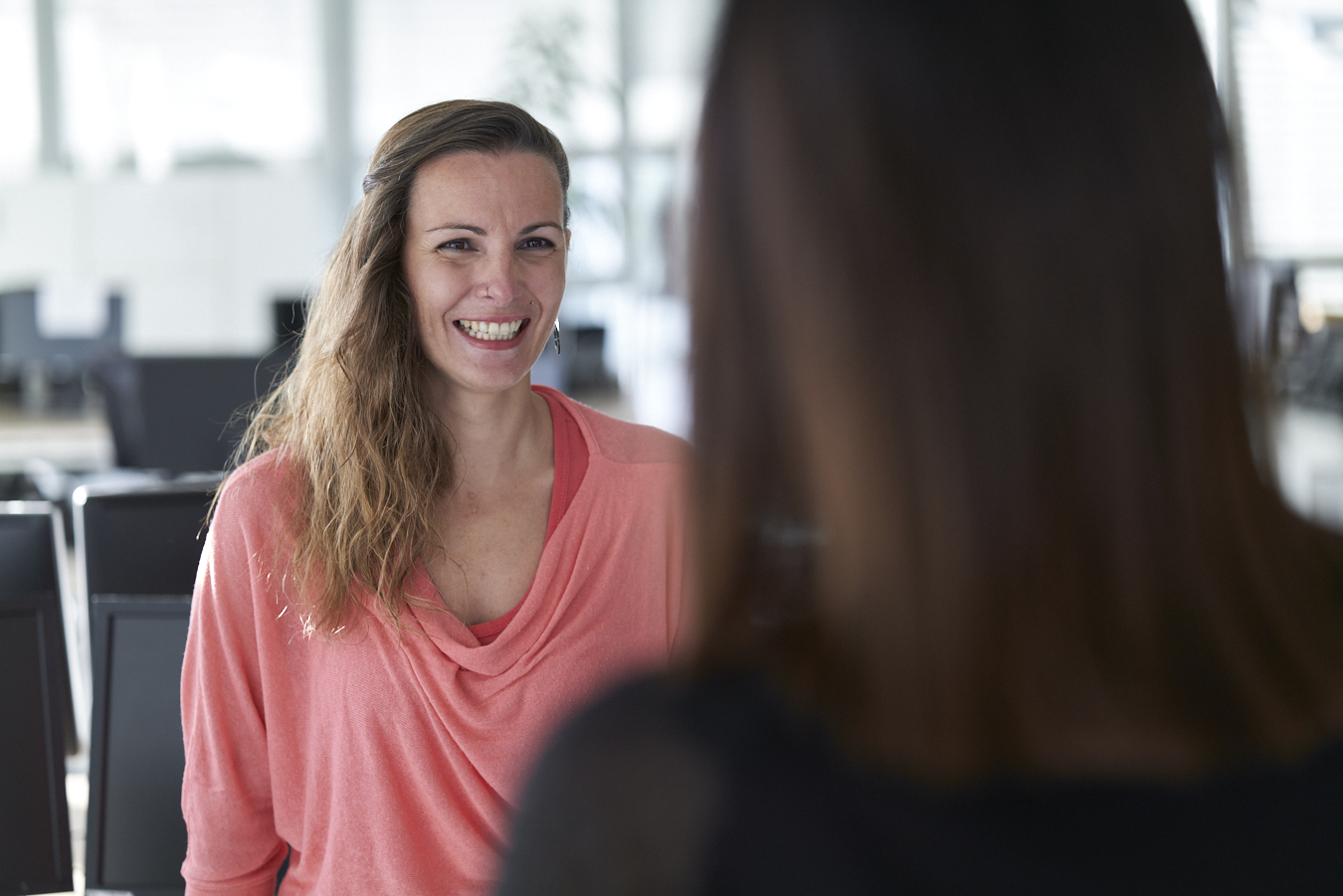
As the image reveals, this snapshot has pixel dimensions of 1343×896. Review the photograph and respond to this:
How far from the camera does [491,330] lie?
150 centimetres

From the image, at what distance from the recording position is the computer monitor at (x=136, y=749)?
1.30m

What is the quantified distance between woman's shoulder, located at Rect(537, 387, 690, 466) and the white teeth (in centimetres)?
17

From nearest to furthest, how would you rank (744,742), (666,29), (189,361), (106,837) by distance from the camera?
(744,742) → (106,837) → (189,361) → (666,29)

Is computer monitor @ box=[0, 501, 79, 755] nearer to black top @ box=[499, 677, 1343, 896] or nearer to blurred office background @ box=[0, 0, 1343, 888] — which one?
black top @ box=[499, 677, 1343, 896]

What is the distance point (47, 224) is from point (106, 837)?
735 cm

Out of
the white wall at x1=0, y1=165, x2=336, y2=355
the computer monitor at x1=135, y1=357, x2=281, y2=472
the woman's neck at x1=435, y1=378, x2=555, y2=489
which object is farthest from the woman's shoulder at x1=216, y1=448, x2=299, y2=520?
the white wall at x1=0, y1=165, x2=336, y2=355

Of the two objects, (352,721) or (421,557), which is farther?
(421,557)

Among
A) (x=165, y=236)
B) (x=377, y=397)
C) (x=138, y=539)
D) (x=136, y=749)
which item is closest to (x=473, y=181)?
(x=377, y=397)

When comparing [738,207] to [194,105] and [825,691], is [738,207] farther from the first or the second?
[194,105]

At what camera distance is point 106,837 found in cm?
130

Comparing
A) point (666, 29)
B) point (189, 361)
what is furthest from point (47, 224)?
point (189, 361)

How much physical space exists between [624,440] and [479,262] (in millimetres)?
312

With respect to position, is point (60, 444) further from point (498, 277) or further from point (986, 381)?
point (986, 381)

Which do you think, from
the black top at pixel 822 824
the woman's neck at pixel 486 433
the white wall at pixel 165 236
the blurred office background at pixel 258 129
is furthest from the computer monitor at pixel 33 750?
the white wall at pixel 165 236
